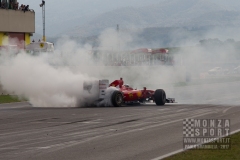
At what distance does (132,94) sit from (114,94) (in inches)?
54.7

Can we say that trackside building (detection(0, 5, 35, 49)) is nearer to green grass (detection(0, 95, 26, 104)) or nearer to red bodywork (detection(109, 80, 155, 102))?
green grass (detection(0, 95, 26, 104))

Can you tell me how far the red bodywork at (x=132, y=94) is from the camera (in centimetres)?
3328

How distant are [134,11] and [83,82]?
2339 inches

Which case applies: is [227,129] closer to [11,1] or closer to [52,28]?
[11,1]

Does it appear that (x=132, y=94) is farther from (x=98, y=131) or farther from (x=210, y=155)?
(x=210, y=155)

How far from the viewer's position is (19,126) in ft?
75.7

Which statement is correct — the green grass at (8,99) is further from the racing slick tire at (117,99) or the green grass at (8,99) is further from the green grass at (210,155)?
the green grass at (210,155)

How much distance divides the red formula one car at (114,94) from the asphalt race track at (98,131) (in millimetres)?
1197

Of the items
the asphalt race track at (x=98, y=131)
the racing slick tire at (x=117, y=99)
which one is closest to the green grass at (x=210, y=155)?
the asphalt race track at (x=98, y=131)

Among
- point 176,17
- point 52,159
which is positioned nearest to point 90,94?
point 52,159

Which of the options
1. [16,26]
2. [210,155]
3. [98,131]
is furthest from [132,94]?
[16,26]

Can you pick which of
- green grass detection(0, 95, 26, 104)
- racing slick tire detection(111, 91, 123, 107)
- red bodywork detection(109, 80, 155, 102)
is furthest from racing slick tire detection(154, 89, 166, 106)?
green grass detection(0, 95, 26, 104)

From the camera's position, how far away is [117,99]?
3259 cm

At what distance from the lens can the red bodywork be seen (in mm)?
33281
